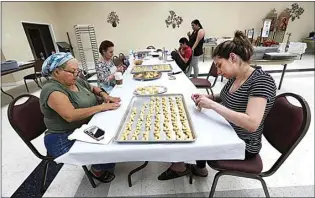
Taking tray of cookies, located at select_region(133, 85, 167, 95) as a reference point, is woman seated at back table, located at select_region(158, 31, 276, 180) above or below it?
above

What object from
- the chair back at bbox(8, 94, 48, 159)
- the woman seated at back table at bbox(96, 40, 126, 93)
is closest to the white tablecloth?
the chair back at bbox(8, 94, 48, 159)

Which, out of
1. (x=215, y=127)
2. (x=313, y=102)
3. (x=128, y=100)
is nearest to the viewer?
(x=215, y=127)

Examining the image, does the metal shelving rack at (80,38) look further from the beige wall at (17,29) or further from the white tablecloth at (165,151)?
the white tablecloth at (165,151)

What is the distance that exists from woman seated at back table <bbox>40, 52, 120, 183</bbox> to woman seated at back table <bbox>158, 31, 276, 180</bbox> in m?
0.72

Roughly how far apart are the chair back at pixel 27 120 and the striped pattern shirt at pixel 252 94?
51.3 inches

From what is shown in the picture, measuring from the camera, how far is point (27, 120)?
1.24m

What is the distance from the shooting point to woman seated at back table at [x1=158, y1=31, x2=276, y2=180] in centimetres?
85

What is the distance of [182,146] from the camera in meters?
0.81

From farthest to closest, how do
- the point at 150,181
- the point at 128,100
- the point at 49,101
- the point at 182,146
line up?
1. the point at 150,181
2. the point at 128,100
3. the point at 49,101
4. the point at 182,146

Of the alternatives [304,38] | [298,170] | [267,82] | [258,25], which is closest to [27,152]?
[267,82]

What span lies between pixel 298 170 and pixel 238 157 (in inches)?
43.3

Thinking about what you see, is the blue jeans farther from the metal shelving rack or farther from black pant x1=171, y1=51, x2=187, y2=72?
the metal shelving rack

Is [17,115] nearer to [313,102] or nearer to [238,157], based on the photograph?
[238,157]

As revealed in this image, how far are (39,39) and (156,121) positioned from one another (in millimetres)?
6668
